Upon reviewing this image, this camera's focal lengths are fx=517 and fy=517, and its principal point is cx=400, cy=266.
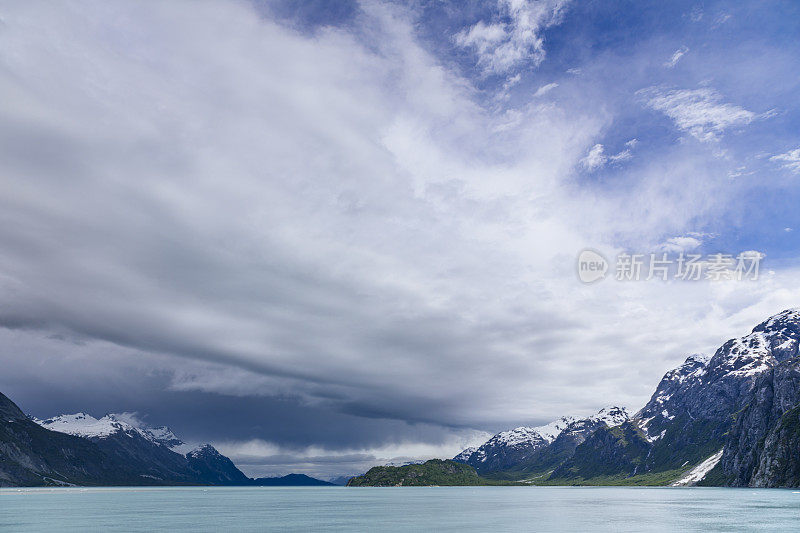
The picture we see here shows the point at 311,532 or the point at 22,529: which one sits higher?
the point at 311,532

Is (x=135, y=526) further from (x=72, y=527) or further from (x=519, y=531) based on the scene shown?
(x=519, y=531)

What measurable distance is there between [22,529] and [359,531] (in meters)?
77.5

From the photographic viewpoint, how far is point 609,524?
124 metres

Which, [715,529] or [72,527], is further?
[72,527]

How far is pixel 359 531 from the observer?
11119 cm

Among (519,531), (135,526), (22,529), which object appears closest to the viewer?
(519,531)

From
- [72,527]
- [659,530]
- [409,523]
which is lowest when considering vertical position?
[72,527]

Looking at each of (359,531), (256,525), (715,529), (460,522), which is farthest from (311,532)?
(715,529)

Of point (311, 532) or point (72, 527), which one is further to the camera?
point (72, 527)

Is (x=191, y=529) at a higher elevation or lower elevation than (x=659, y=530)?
lower

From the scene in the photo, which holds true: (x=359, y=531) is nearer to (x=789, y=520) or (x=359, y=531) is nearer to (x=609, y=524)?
(x=609, y=524)

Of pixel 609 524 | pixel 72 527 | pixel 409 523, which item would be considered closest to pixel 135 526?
pixel 72 527

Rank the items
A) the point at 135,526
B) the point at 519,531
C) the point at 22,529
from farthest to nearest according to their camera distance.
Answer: the point at 135,526 → the point at 22,529 → the point at 519,531

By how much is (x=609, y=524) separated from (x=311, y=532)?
70.4 meters
